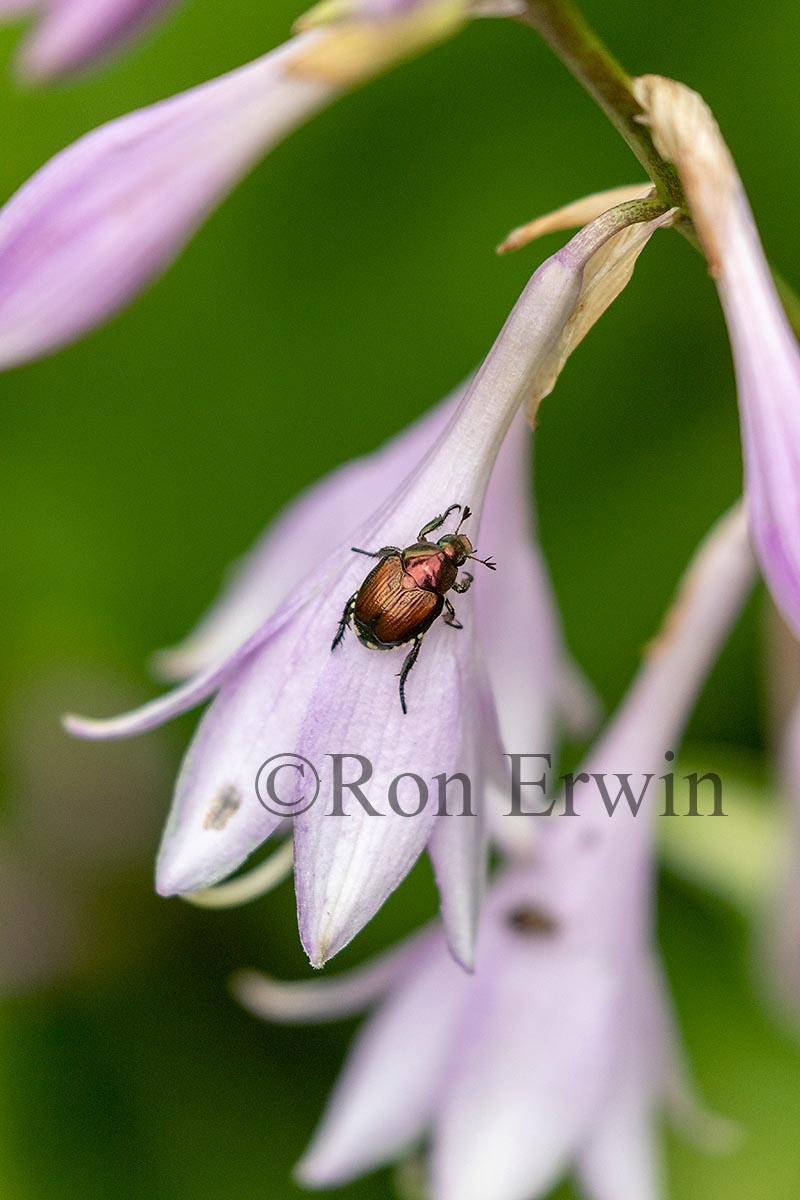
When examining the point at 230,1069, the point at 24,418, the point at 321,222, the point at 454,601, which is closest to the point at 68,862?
the point at 230,1069

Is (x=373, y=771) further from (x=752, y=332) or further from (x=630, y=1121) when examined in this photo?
(x=630, y=1121)

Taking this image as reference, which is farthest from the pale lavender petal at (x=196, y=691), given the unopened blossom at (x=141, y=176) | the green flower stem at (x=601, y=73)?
the green flower stem at (x=601, y=73)

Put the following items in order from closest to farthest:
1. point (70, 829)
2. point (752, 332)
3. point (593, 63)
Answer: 1. point (752, 332)
2. point (593, 63)
3. point (70, 829)

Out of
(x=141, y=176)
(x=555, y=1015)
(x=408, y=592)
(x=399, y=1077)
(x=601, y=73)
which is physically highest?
(x=601, y=73)

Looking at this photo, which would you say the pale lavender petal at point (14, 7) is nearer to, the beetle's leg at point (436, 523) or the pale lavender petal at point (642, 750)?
the beetle's leg at point (436, 523)

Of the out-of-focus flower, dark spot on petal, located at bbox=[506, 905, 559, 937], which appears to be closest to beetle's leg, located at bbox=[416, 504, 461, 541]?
dark spot on petal, located at bbox=[506, 905, 559, 937]

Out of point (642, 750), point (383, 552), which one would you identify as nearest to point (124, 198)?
point (383, 552)

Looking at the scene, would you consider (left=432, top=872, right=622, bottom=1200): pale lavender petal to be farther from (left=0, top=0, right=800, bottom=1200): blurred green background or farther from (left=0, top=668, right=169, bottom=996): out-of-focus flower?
(left=0, top=668, right=169, bottom=996): out-of-focus flower
